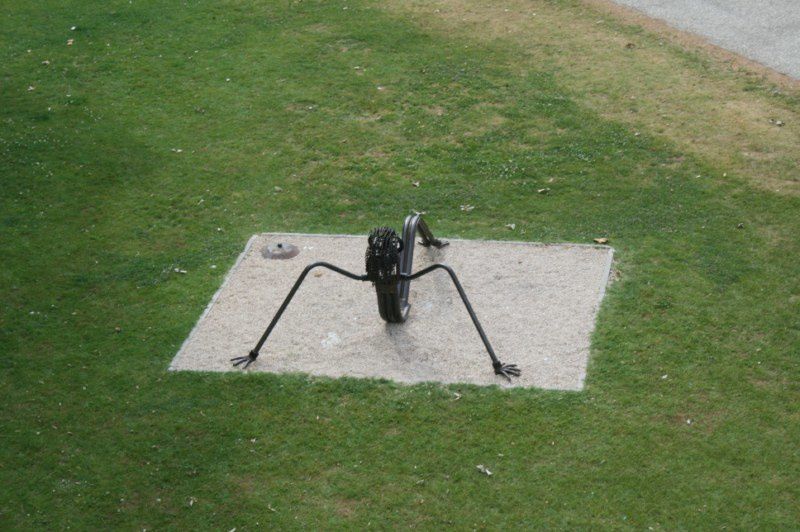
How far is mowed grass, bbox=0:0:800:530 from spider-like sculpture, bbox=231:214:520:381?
15.1 inches

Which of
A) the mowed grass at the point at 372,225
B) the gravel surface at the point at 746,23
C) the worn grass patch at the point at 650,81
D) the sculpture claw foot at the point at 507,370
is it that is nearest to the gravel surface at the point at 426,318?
the sculpture claw foot at the point at 507,370

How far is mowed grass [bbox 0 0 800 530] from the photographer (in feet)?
24.8

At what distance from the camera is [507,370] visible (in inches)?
334

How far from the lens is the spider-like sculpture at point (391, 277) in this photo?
8.48 meters

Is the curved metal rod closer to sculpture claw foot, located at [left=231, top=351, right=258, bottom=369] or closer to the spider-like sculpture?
the spider-like sculpture

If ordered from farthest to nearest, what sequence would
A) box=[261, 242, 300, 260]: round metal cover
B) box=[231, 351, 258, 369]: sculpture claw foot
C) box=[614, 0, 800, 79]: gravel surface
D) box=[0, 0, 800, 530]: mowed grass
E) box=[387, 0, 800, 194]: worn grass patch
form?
box=[614, 0, 800, 79]: gravel surface
box=[387, 0, 800, 194]: worn grass patch
box=[261, 242, 300, 260]: round metal cover
box=[231, 351, 258, 369]: sculpture claw foot
box=[0, 0, 800, 530]: mowed grass

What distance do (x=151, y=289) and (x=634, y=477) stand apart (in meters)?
5.35

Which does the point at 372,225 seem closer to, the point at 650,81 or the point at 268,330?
the point at 268,330

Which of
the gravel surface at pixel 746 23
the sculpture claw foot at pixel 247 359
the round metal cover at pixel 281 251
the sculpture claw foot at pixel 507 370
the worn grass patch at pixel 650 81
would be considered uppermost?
the gravel surface at pixel 746 23

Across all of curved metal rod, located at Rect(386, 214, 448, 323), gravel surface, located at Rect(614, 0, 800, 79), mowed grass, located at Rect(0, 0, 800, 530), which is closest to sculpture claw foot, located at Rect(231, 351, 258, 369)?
mowed grass, located at Rect(0, 0, 800, 530)

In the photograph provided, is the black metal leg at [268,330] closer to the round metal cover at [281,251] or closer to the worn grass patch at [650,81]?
the round metal cover at [281,251]

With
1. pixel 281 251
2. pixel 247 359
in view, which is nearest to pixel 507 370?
pixel 247 359

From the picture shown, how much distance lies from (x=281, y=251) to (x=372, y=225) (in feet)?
3.62

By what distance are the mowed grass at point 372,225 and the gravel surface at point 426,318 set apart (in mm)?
233
